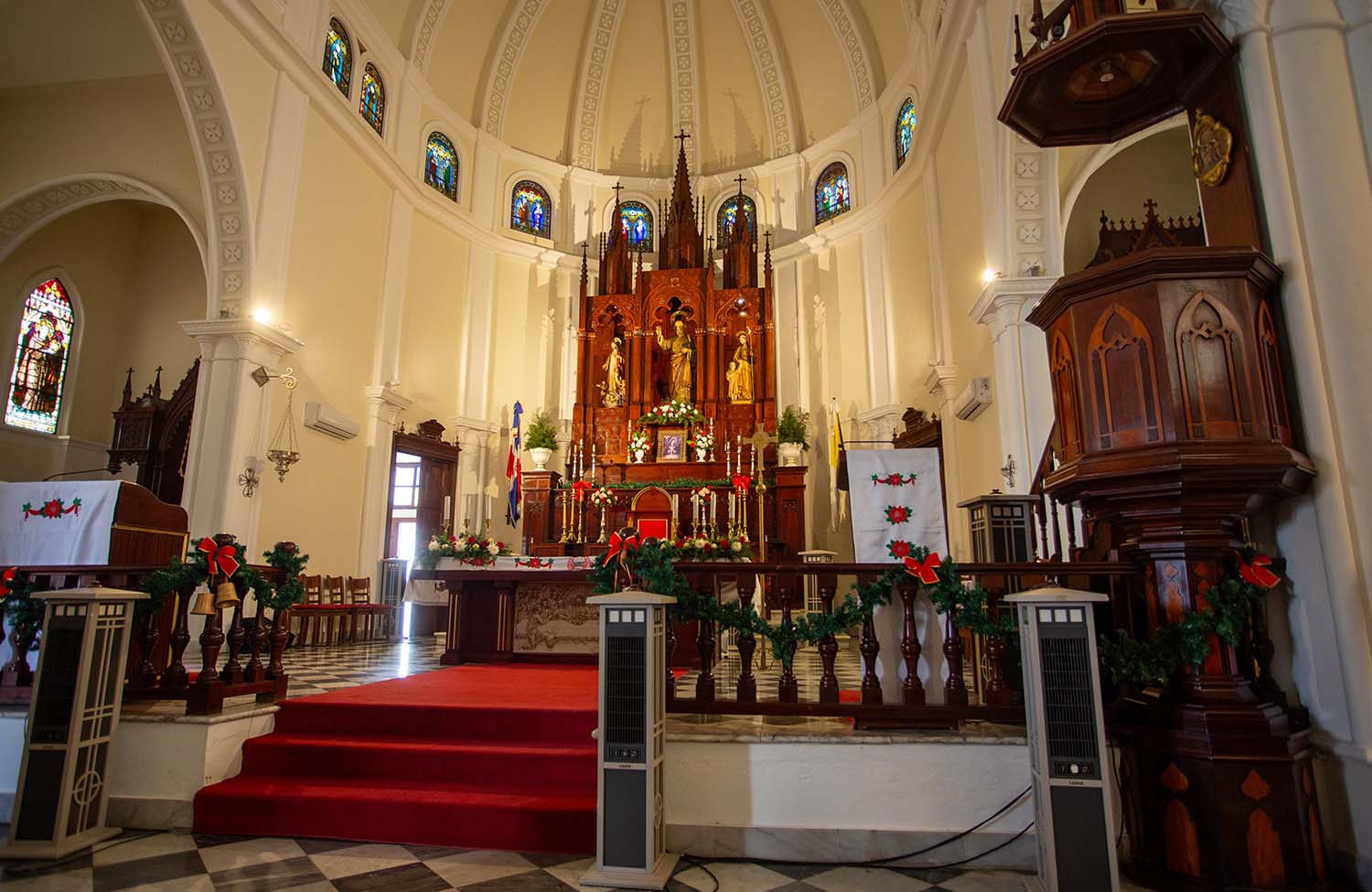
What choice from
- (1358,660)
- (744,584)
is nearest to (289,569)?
(744,584)

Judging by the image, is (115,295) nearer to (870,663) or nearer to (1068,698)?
(870,663)

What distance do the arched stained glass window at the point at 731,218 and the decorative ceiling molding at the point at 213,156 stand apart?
8.85m

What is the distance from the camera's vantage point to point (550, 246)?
1535 cm

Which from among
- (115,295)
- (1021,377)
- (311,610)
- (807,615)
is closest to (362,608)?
(311,610)

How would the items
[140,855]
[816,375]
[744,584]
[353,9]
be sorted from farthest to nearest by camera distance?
[816,375] < [353,9] < [744,584] < [140,855]

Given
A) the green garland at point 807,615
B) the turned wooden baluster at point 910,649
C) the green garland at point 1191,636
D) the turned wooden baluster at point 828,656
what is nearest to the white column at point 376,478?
the green garland at point 807,615

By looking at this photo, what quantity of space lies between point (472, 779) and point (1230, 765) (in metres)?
3.52

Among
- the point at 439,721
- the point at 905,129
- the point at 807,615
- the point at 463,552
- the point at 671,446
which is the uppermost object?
the point at 905,129

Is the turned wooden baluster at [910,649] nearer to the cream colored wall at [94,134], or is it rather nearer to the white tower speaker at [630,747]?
the white tower speaker at [630,747]

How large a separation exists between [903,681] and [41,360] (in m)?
13.8

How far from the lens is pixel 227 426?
353 inches

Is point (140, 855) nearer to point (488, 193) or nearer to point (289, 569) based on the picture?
point (289, 569)

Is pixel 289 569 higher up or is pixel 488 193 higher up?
pixel 488 193

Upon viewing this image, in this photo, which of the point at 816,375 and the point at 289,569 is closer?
the point at 289,569
